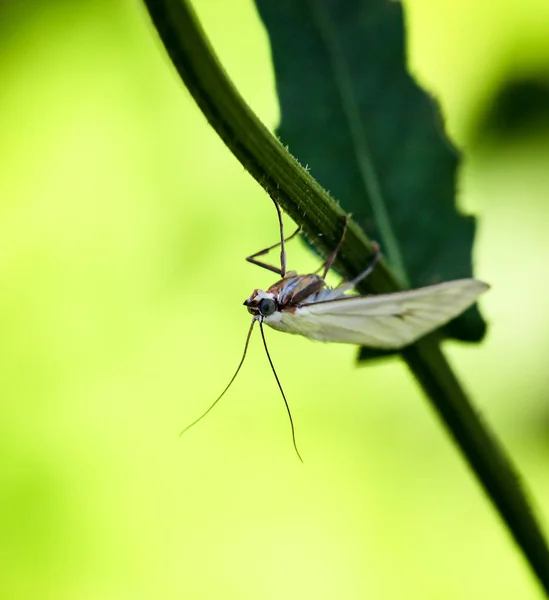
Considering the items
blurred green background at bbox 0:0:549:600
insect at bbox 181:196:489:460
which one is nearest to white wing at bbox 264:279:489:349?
insect at bbox 181:196:489:460

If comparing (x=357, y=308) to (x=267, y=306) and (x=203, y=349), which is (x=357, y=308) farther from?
(x=203, y=349)

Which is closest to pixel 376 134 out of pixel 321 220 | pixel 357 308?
pixel 357 308

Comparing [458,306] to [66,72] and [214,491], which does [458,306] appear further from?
[66,72]

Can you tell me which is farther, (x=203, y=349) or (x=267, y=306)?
(x=203, y=349)

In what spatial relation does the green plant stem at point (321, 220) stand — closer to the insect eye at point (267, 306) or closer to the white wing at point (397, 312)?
the white wing at point (397, 312)

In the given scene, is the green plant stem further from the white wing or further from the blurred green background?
the blurred green background

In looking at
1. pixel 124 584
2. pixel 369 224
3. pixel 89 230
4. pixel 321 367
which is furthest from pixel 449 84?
pixel 124 584
